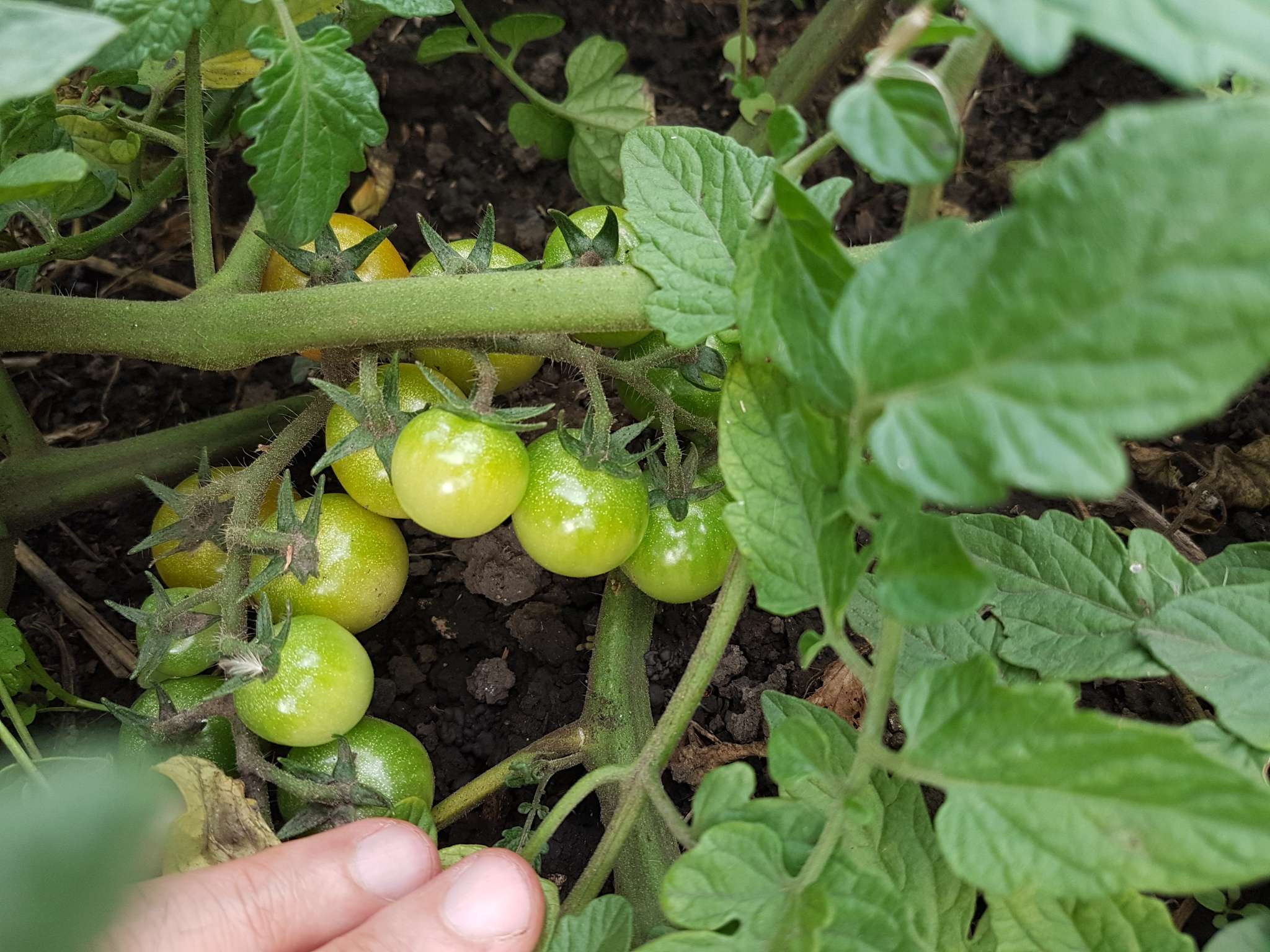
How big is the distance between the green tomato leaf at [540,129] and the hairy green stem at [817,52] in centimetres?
33

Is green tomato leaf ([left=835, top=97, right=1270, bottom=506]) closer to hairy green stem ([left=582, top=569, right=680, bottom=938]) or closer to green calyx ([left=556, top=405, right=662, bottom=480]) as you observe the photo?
green calyx ([left=556, top=405, right=662, bottom=480])

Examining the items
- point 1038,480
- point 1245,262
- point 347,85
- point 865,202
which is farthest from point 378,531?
point 865,202

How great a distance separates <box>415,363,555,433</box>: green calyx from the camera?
3.39 feet

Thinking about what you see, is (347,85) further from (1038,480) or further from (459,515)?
(1038,480)

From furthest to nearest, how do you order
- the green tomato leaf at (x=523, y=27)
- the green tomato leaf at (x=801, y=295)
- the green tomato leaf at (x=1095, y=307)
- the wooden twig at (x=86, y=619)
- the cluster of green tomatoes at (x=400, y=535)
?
the green tomato leaf at (x=523, y=27) < the wooden twig at (x=86, y=619) < the cluster of green tomatoes at (x=400, y=535) < the green tomato leaf at (x=801, y=295) < the green tomato leaf at (x=1095, y=307)

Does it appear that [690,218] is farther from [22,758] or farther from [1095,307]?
[22,758]

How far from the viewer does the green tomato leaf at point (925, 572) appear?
0.65 m

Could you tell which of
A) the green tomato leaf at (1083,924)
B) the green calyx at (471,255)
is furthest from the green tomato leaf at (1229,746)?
the green calyx at (471,255)

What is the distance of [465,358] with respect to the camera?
1.33 meters

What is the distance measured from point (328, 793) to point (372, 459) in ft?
1.41

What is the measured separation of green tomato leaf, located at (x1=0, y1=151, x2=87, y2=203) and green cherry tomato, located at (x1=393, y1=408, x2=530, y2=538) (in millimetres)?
406

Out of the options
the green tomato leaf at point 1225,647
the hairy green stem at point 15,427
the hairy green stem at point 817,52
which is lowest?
the hairy green stem at point 15,427

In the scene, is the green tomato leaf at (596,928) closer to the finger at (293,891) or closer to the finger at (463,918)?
the finger at (463,918)

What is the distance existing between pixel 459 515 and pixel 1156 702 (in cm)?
115
